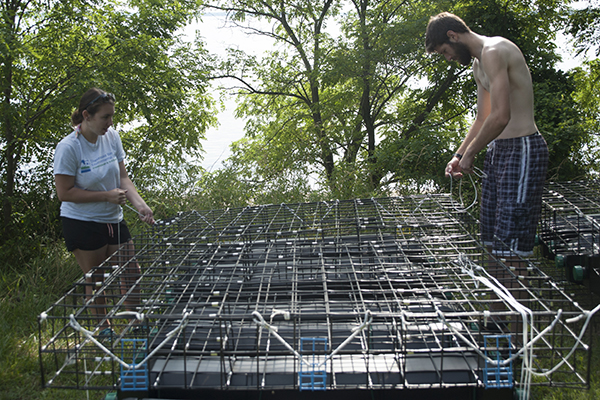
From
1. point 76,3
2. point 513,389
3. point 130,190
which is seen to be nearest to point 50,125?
point 76,3

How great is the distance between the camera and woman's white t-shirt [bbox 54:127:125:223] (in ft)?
8.56

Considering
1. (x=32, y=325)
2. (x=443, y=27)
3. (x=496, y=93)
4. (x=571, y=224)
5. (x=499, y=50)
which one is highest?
(x=443, y=27)

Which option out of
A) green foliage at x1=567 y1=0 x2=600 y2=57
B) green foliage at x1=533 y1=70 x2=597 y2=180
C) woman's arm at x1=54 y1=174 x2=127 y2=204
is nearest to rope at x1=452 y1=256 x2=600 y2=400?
woman's arm at x1=54 y1=174 x2=127 y2=204

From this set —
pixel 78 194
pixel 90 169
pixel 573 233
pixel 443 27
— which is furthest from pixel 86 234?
pixel 573 233

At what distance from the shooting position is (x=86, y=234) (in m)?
2.75

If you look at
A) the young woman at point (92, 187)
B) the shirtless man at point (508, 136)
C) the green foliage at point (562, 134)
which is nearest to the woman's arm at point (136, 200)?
the young woman at point (92, 187)

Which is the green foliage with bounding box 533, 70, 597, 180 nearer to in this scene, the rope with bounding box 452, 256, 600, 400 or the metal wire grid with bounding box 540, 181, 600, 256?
the metal wire grid with bounding box 540, 181, 600, 256

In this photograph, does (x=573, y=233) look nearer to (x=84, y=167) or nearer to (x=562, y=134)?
(x=562, y=134)

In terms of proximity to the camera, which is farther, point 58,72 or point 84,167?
point 58,72

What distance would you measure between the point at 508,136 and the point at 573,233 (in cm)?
145

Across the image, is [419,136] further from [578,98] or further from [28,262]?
[28,262]

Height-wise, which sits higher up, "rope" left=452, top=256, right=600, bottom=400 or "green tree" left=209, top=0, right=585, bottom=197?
"green tree" left=209, top=0, right=585, bottom=197

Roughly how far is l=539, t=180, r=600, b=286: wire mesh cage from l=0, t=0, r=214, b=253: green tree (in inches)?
154

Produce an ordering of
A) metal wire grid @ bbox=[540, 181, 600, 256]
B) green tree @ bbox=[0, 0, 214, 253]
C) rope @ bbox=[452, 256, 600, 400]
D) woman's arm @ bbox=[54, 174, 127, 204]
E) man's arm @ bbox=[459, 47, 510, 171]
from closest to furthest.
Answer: rope @ bbox=[452, 256, 600, 400] < man's arm @ bbox=[459, 47, 510, 171] < woman's arm @ bbox=[54, 174, 127, 204] < metal wire grid @ bbox=[540, 181, 600, 256] < green tree @ bbox=[0, 0, 214, 253]
